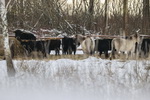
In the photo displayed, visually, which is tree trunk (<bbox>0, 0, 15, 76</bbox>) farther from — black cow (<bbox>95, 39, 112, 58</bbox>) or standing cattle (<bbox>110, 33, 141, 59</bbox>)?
black cow (<bbox>95, 39, 112, 58</bbox>)

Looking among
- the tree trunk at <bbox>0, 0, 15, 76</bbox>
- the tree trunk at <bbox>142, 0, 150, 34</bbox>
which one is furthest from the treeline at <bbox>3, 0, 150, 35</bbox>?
the tree trunk at <bbox>0, 0, 15, 76</bbox>

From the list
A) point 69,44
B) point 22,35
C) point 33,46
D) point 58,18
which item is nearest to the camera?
point 33,46

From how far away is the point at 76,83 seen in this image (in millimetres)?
7160

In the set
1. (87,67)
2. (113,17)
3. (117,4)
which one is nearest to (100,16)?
(113,17)

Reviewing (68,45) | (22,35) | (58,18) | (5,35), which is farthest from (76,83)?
(58,18)

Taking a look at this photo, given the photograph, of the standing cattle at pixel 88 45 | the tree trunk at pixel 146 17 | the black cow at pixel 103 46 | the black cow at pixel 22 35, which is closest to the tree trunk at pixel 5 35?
the standing cattle at pixel 88 45

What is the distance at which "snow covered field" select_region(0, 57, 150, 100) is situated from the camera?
6.57m

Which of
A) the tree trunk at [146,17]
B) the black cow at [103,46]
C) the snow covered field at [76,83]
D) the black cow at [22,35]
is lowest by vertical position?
the snow covered field at [76,83]

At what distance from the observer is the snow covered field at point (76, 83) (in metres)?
6.57

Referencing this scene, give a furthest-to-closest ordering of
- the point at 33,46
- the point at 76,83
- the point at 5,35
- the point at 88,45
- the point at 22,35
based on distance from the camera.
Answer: the point at 22,35 → the point at 33,46 → the point at 88,45 → the point at 5,35 → the point at 76,83

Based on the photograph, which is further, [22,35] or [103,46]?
[22,35]

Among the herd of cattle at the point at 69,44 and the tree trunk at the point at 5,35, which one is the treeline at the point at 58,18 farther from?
the tree trunk at the point at 5,35

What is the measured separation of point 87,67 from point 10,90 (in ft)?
8.65

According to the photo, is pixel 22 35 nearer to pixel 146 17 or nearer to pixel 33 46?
pixel 33 46
